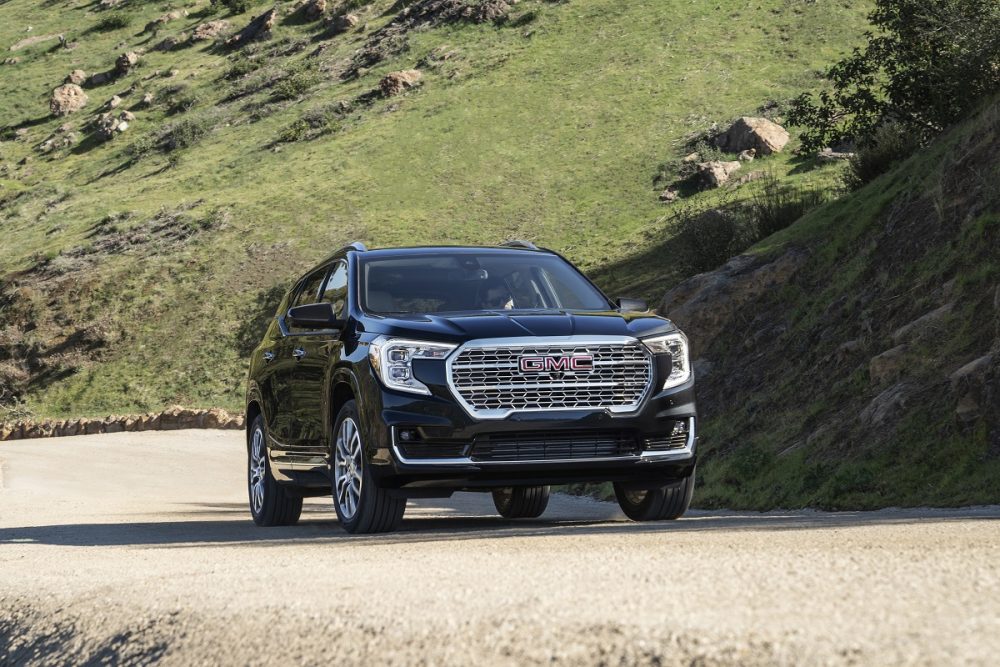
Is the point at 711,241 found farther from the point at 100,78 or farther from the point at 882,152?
the point at 100,78

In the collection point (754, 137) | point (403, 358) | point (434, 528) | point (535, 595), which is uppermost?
point (535, 595)

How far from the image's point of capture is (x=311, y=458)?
33.2 ft

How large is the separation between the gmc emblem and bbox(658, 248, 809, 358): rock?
375 inches

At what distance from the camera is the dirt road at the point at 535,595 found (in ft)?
13.9

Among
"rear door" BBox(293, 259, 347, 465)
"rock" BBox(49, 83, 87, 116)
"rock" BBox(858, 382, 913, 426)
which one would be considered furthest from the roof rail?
"rock" BBox(49, 83, 87, 116)

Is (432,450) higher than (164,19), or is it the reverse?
(432,450)

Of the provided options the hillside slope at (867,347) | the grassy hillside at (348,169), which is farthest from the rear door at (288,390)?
the grassy hillside at (348,169)

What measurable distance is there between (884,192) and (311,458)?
10.4 m

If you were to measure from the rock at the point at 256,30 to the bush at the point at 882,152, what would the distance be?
2421 inches

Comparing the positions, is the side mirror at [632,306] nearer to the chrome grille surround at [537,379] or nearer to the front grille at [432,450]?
the chrome grille surround at [537,379]

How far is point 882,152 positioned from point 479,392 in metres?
14.0

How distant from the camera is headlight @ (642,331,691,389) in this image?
9.12 m

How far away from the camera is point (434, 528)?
1006 centimetres

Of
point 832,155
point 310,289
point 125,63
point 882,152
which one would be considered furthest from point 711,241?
point 125,63
